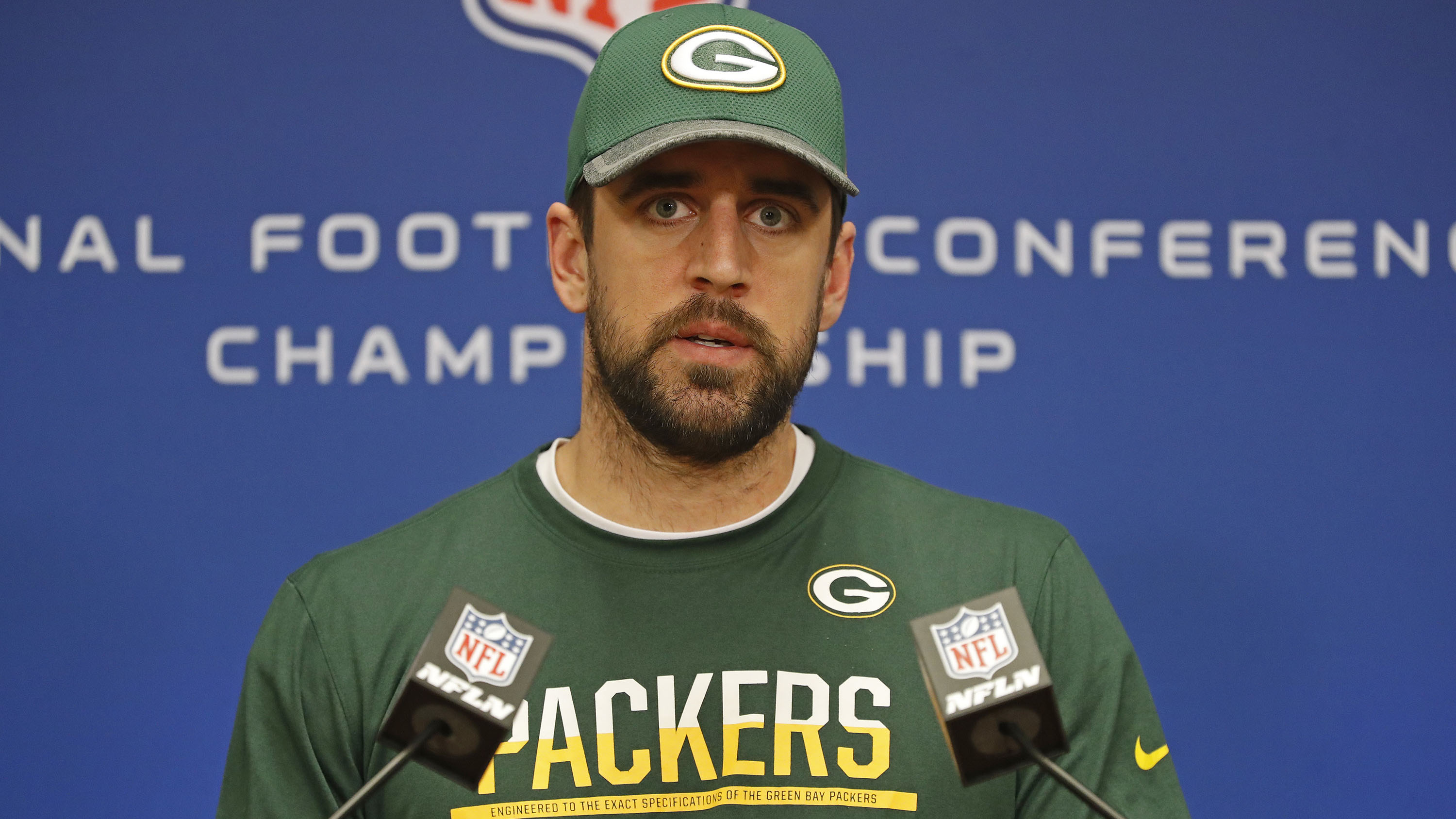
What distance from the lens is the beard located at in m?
0.92

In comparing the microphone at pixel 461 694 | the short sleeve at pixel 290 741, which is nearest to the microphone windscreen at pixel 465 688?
the microphone at pixel 461 694

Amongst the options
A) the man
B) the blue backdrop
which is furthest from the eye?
the blue backdrop

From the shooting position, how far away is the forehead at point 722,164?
3.00 feet

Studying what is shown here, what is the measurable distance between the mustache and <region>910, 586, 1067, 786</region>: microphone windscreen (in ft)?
1.10

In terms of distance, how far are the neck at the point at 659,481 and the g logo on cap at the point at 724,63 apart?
0.24 meters

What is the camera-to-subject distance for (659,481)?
98 centimetres

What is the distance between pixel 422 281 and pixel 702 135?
32.0 inches

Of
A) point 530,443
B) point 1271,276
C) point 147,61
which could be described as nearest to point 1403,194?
point 1271,276

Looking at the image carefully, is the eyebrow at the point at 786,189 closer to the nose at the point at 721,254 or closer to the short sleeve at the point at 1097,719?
the nose at the point at 721,254

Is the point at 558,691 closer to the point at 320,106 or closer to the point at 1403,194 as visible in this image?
the point at 320,106

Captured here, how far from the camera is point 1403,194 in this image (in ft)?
5.31

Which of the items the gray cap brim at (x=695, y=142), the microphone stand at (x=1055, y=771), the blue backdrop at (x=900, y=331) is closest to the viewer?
the microphone stand at (x=1055, y=771)

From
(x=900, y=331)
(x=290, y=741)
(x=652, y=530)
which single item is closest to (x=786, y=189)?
(x=652, y=530)

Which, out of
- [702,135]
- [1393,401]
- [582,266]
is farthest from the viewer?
[1393,401]
